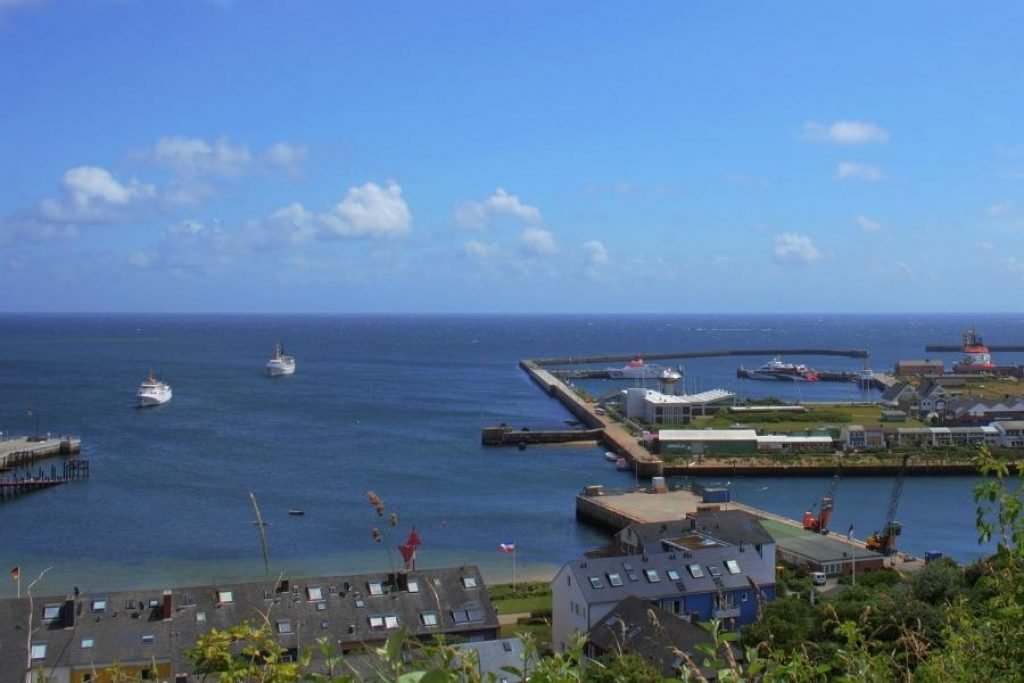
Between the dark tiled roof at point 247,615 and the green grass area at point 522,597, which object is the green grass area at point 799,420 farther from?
the dark tiled roof at point 247,615

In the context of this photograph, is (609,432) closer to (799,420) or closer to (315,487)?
(799,420)

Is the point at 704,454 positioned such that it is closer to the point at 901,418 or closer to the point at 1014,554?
the point at 901,418

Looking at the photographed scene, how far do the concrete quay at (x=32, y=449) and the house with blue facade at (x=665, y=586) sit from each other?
25.1 metres

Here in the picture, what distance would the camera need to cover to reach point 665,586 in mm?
15086

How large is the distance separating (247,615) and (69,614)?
2.12m

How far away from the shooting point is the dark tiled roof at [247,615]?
11.9 m

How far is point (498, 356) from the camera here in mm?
96125

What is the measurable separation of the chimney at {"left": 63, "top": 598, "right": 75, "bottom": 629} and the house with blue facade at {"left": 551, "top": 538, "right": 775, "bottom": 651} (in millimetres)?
6403

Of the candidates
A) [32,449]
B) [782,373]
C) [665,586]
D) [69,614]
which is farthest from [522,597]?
[782,373]

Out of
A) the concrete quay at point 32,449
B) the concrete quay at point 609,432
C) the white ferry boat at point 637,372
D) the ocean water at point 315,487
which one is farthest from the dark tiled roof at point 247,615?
the white ferry boat at point 637,372

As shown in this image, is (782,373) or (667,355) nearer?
(782,373)

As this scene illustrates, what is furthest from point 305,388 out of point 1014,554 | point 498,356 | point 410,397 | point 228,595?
point 1014,554

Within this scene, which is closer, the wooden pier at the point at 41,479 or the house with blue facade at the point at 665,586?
the house with blue facade at the point at 665,586

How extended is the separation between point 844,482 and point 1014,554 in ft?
94.2
